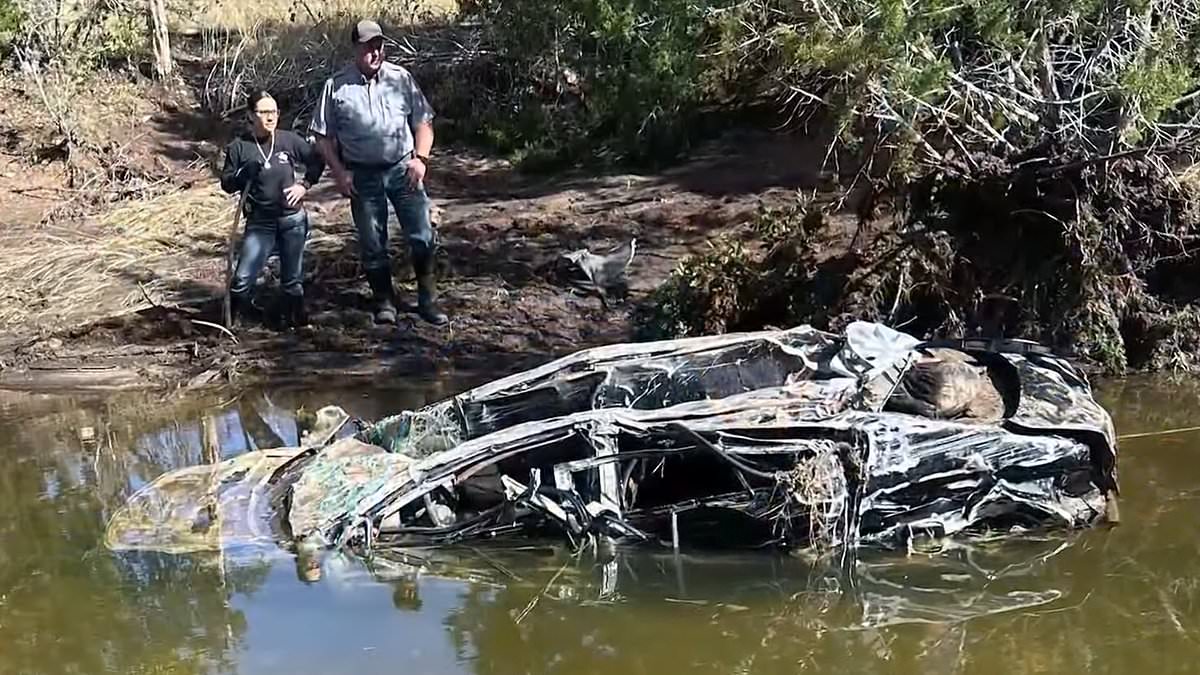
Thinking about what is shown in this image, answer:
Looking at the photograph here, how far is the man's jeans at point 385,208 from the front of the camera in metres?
9.66

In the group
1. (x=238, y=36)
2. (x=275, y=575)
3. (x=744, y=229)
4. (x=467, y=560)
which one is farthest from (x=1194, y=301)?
(x=238, y=36)

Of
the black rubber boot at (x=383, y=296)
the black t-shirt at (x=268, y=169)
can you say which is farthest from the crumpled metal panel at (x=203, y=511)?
the black rubber boot at (x=383, y=296)

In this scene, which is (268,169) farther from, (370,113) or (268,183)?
(370,113)

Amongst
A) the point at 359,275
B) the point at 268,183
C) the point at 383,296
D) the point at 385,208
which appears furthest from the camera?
the point at 359,275

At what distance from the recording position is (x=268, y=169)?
371 inches

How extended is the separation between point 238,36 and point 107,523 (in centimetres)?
1219

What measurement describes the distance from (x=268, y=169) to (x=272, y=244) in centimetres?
70

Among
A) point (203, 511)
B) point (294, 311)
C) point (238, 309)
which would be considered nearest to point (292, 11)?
point (238, 309)

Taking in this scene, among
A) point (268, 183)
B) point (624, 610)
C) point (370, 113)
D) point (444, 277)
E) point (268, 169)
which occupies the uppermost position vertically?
point (370, 113)

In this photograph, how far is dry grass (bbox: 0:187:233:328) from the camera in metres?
11.2

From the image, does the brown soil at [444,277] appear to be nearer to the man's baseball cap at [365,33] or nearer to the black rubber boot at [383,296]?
the black rubber boot at [383,296]

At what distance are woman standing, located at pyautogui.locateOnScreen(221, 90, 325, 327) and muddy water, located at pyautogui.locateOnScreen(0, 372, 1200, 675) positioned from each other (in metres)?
3.54

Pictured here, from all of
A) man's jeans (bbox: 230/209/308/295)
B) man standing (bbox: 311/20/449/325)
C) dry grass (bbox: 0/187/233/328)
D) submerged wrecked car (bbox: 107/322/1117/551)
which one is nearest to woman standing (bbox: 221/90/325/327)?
man's jeans (bbox: 230/209/308/295)

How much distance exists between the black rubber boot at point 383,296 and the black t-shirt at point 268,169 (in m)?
0.97
